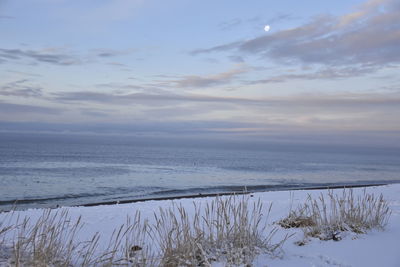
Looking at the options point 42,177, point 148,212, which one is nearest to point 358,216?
point 148,212

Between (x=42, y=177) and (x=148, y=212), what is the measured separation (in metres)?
22.2

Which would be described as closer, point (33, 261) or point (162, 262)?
point (33, 261)

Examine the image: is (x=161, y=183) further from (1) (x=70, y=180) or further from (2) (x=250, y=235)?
(2) (x=250, y=235)

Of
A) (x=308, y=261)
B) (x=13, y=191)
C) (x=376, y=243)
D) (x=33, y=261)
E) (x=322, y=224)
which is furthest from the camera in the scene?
(x=13, y=191)

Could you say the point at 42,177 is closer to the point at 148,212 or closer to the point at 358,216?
the point at 148,212

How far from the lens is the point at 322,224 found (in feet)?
18.8

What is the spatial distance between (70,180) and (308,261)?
28273 mm

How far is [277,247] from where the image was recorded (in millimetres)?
→ 4824

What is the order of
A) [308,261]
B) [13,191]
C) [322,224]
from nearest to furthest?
1. [308,261]
2. [322,224]
3. [13,191]

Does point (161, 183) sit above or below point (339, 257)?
below

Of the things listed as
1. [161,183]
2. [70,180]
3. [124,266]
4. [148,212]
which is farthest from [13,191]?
A: [124,266]

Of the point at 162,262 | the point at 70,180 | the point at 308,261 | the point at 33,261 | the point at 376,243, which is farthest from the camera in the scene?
the point at 70,180

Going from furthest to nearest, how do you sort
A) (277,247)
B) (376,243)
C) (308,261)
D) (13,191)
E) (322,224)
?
1. (13,191)
2. (322,224)
3. (376,243)
4. (277,247)
5. (308,261)

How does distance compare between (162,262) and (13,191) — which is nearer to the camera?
(162,262)
